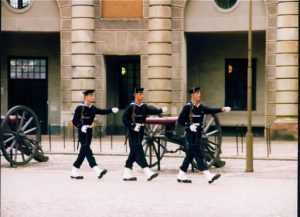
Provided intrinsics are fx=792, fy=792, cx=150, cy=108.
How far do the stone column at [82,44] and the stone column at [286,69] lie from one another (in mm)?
7512

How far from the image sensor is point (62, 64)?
107 feet

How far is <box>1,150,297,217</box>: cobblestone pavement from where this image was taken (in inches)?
459

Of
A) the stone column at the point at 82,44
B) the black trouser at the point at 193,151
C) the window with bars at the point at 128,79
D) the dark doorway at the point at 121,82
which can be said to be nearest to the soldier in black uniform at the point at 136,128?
the black trouser at the point at 193,151

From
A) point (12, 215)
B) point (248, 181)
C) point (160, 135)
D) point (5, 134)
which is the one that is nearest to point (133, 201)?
point (12, 215)

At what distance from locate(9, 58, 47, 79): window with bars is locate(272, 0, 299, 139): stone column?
1109 centimetres

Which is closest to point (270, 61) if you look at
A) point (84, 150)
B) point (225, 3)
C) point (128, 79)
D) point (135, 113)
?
point (225, 3)

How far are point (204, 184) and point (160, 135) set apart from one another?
329cm

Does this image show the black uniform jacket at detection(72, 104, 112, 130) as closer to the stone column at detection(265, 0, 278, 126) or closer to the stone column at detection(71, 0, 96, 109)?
the stone column at detection(71, 0, 96, 109)

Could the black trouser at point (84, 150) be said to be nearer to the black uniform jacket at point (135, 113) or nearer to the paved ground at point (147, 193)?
the paved ground at point (147, 193)

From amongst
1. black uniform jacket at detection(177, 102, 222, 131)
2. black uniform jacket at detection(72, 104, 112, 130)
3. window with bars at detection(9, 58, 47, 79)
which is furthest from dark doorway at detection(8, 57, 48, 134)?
black uniform jacket at detection(177, 102, 222, 131)

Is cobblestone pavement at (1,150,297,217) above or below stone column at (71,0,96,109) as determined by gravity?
below

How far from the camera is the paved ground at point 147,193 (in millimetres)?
11672

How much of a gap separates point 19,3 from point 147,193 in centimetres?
2051

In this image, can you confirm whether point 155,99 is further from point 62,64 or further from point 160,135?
point 160,135
